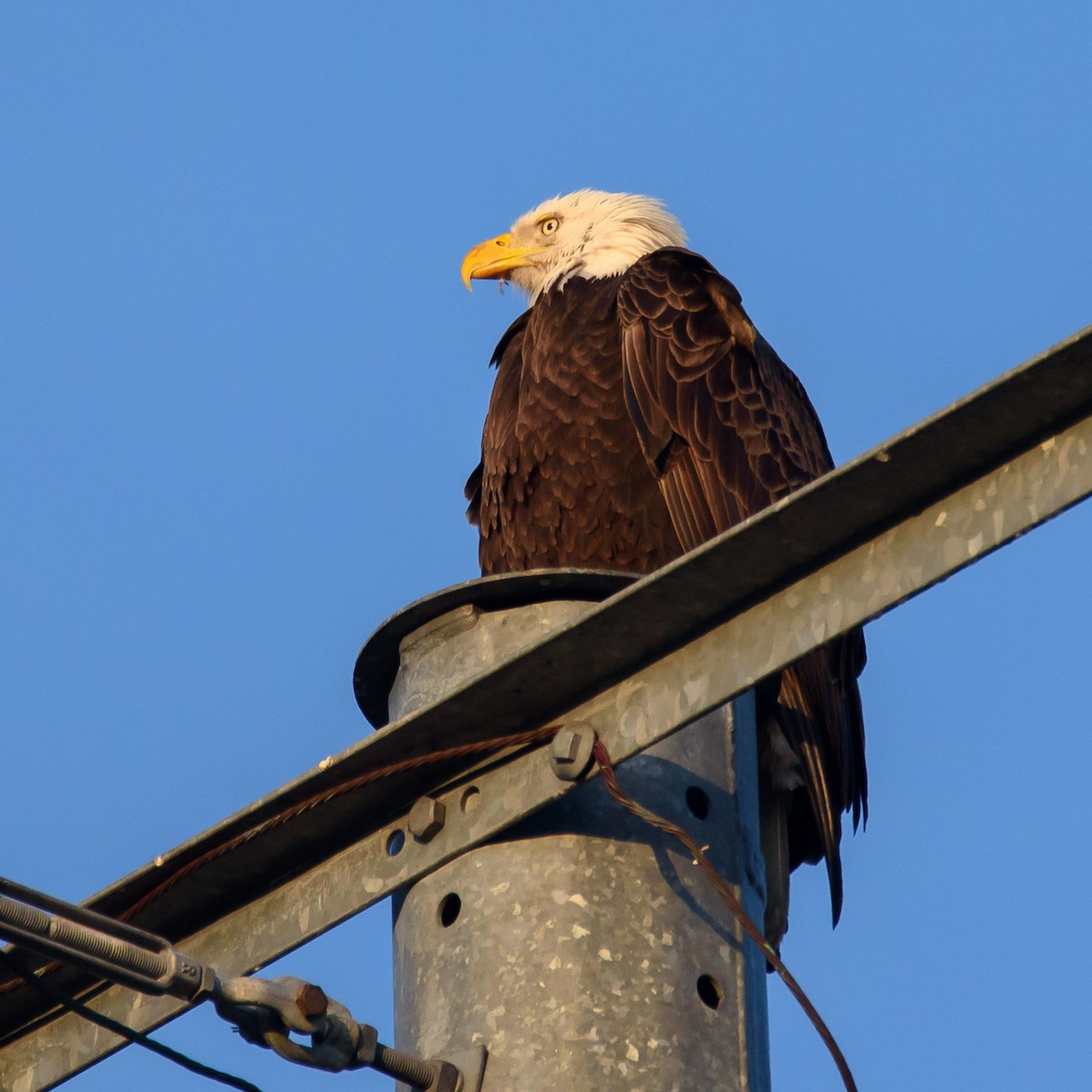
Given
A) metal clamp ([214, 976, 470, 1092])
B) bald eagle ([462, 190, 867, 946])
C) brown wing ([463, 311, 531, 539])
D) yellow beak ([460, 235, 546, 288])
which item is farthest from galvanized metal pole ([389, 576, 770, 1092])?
yellow beak ([460, 235, 546, 288])

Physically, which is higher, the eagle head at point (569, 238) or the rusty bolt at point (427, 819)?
the eagle head at point (569, 238)

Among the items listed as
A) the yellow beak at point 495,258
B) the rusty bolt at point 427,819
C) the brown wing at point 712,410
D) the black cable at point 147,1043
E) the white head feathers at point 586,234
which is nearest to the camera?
the black cable at point 147,1043

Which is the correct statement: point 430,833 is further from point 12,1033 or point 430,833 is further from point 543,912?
point 12,1033

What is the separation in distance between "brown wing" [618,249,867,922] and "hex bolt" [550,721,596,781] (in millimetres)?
2299

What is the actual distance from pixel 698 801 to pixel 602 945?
375 millimetres

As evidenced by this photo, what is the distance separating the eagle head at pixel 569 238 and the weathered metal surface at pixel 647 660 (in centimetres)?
449

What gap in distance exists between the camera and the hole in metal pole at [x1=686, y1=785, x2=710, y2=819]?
9.78ft

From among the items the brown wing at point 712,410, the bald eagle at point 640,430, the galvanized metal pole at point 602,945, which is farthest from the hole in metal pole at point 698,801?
the bald eagle at point 640,430

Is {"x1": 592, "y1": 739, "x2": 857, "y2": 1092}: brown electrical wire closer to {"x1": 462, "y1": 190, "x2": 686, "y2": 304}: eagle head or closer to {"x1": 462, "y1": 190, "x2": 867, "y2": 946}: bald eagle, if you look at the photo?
{"x1": 462, "y1": 190, "x2": 867, "y2": 946}: bald eagle

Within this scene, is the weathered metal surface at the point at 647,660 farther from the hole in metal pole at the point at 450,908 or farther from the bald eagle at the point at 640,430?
the bald eagle at the point at 640,430

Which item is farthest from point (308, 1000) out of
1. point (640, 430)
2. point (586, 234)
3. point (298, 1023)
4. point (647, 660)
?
point (586, 234)

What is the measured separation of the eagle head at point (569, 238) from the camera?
7391 mm

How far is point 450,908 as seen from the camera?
2.85 metres

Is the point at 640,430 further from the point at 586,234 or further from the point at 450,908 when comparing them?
the point at 450,908
